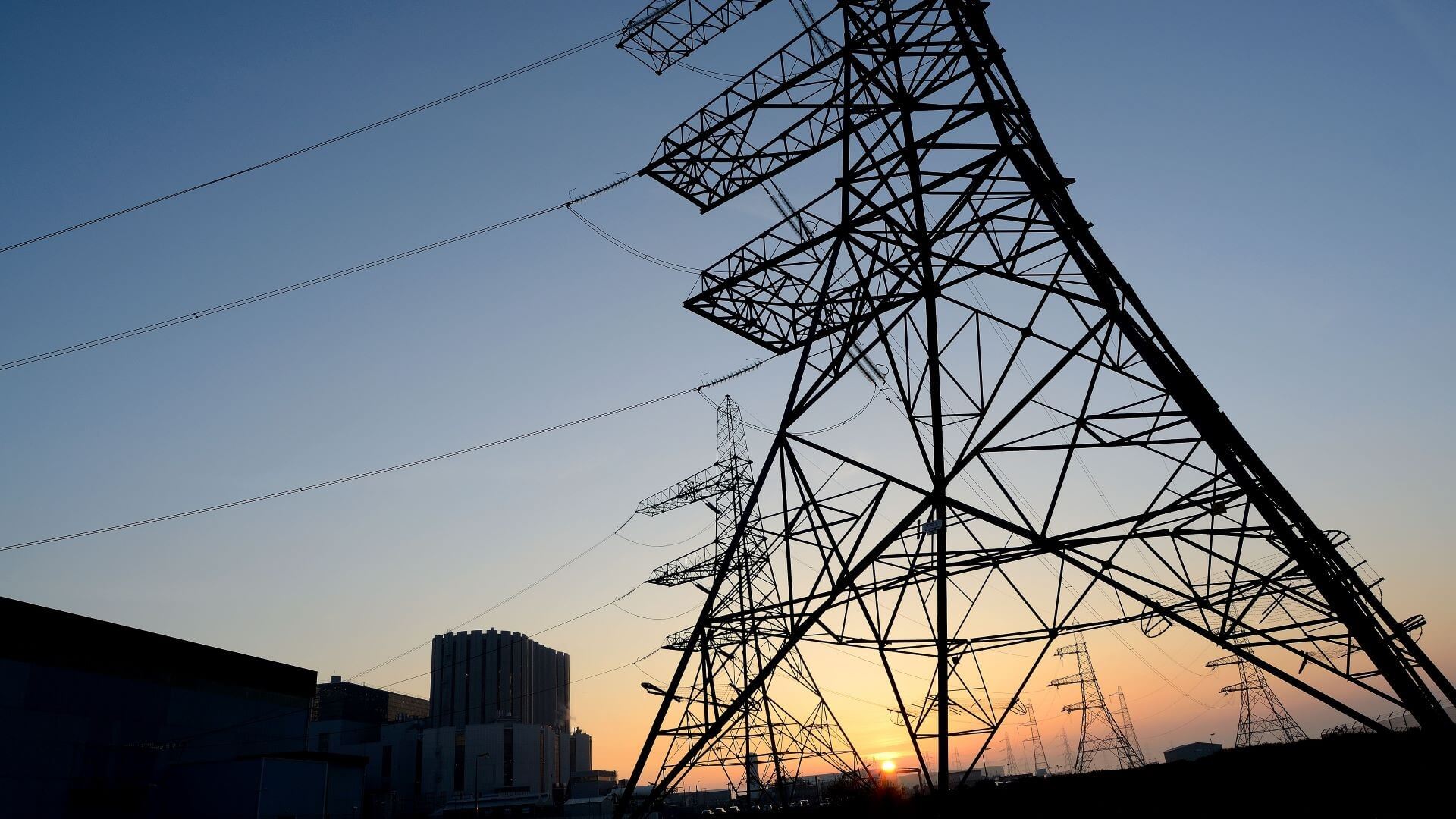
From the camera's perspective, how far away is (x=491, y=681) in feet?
448

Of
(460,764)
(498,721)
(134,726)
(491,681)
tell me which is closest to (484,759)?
(460,764)

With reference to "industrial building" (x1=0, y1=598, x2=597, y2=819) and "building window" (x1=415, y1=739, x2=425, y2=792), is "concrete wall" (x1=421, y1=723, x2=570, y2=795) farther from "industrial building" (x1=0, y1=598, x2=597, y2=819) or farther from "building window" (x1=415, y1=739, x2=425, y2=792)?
"industrial building" (x1=0, y1=598, x2=597, y2=819)

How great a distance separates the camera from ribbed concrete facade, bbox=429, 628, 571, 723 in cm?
13275

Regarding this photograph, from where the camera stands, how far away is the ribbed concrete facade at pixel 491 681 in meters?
133

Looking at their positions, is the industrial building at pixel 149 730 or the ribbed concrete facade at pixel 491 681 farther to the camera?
the ribbed concrete facade at pixel 491 681

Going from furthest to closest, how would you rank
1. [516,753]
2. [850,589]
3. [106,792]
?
1. [516,753]
2. [106,792]
3. [850,589]

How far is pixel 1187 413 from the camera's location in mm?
10328

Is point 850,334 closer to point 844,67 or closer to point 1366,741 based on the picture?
point 844,67

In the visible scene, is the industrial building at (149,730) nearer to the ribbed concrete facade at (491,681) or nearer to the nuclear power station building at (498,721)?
the nuclear power station building at (498,721)

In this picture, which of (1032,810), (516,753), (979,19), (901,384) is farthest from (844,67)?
(516,753)

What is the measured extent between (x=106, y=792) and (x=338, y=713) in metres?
98.5

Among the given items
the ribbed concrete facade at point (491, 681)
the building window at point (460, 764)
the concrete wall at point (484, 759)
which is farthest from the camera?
the ribbed concrete facade at point (491, 681)

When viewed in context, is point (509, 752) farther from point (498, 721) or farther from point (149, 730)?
point (149, 730)

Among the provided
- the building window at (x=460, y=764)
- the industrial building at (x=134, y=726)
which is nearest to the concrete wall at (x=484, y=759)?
the building window at (x=460, y=764)
